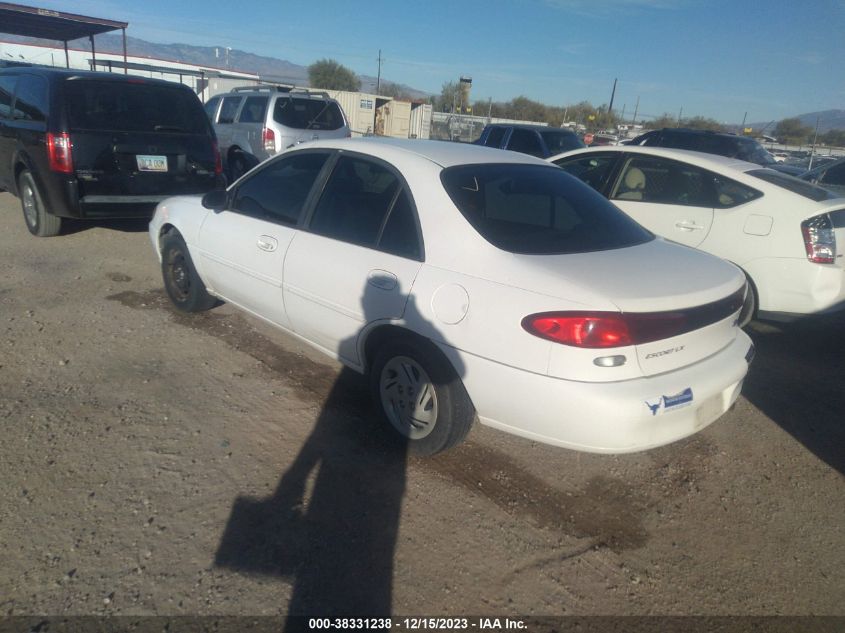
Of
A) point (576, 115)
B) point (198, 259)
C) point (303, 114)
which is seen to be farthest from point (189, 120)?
point (576, 115)

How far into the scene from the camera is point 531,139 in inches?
512

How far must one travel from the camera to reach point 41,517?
104 inches

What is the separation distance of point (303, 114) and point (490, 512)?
32.7ft

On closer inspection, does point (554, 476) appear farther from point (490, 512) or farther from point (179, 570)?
point (179, 570)

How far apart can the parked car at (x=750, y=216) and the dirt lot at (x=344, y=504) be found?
3.11ft

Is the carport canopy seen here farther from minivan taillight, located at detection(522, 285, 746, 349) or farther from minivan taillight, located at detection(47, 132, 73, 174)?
minivan taillight, located at detection(522, 285, 746, 349)

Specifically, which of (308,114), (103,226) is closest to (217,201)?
(103,226)

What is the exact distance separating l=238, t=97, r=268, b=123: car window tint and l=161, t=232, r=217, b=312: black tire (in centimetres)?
666

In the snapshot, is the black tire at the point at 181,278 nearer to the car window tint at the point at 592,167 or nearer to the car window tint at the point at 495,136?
the car window tint at the point at 592,167

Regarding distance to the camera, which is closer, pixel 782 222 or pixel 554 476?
pixel 554 476

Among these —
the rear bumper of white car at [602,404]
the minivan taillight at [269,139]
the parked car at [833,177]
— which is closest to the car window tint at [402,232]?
the rear bumper of white car at [602,404]

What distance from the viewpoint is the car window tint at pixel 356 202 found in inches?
133

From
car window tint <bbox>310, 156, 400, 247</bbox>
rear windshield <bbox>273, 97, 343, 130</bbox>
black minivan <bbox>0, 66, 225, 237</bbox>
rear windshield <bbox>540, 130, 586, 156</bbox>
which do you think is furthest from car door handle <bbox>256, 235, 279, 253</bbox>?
rear windshield <bbox>540, 130, 586, 156</bbox>

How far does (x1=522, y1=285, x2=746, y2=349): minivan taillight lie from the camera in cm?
252
